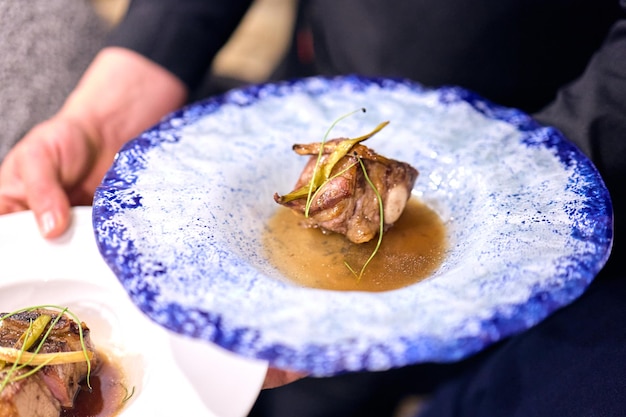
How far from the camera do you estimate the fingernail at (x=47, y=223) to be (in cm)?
139

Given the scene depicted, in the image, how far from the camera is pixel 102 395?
1.22 m

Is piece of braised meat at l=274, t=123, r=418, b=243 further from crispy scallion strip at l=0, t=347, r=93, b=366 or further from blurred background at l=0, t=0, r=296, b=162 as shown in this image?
blurred background at l=0, t=0, r=296, b=162

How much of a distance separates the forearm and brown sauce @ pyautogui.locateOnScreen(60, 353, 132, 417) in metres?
0.74

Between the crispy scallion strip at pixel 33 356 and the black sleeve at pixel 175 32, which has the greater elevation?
the black sleeve at pixel 175 32

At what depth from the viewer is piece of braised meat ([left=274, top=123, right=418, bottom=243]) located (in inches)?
50.9

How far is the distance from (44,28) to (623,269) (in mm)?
1913

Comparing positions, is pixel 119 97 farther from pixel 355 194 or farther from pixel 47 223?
pixel 355 194

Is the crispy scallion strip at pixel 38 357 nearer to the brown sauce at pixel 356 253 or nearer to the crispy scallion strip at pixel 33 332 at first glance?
the crispy scallion strip at pixel 33 332

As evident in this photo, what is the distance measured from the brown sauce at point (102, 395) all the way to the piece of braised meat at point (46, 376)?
18 millimetres

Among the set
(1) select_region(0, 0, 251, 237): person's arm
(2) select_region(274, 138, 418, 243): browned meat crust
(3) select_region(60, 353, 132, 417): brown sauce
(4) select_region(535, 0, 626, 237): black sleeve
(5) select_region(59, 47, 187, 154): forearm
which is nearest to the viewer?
(3) select_region(60, 353, 132, 417): brown sauce

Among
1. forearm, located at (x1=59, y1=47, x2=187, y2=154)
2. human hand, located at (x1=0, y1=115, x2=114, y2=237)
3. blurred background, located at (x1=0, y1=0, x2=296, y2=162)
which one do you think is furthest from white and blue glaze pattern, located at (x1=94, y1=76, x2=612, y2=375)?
blurred background, located at (x1=0, y1=0, x2=296, y2=162)

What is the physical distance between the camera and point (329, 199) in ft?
4.23

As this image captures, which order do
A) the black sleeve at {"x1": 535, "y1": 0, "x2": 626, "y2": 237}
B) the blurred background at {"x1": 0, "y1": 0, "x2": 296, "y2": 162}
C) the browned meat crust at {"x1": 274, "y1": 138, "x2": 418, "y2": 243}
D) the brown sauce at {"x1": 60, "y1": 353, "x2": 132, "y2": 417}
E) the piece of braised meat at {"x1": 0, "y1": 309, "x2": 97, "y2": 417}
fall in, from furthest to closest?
1. the blurred background at {"x1": 0, "y1": 0, "x2": 296, "y2": 162}
2. the black sleeve at {"x1": 535, "y1": 0, "x2": 626, "y2": 237}
3. the browned meat crust at {"x1": 274, "y1": 138, "x2": 418, "y2": 243}
4. the brown sauce at {"x1": 60, "y1": 353, "x2": 132, "y2": 417}
5. the piece of braised meat at {"x1": 0, "y1": 309, "x2": 97, "y2": 417}

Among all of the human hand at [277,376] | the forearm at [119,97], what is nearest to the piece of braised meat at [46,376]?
the human hand at [277,376]
